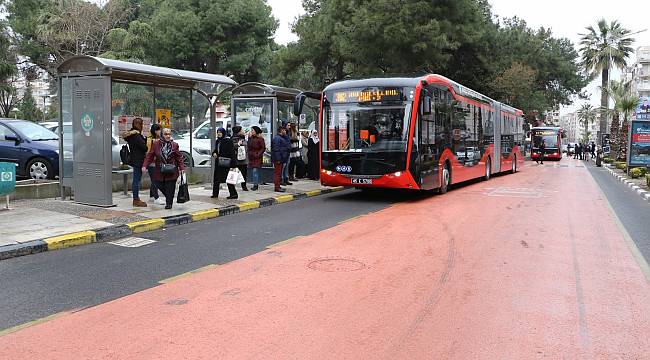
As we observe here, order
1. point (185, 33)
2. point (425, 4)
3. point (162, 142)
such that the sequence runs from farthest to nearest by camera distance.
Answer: point (185, 33)
point (425, 4)
point (162, 142)

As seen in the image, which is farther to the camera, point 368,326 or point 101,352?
point 368,326

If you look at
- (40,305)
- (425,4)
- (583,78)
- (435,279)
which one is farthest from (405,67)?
(583,78)

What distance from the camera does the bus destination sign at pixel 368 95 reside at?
1356 cm

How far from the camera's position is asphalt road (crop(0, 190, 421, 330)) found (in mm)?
5645

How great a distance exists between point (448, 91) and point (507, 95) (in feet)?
83.6

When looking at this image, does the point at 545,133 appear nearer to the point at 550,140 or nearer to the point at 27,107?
the point at 550,140

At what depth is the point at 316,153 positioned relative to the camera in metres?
17.9

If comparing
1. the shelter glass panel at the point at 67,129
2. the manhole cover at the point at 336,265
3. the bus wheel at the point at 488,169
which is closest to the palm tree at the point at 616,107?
the bus wheel at the point at 488,169

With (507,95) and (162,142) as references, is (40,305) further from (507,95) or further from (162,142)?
(507,95)

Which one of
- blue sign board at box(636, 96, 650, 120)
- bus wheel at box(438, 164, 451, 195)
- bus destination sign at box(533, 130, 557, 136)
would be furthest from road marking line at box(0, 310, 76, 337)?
bus destination sign at box(533, 130, 557, 136)

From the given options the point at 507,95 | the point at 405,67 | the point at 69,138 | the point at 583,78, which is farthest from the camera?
the point at 583,78

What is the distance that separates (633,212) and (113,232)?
1128cm

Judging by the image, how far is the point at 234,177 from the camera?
13.0 metres

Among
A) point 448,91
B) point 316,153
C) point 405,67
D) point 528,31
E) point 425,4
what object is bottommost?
point 316,153
